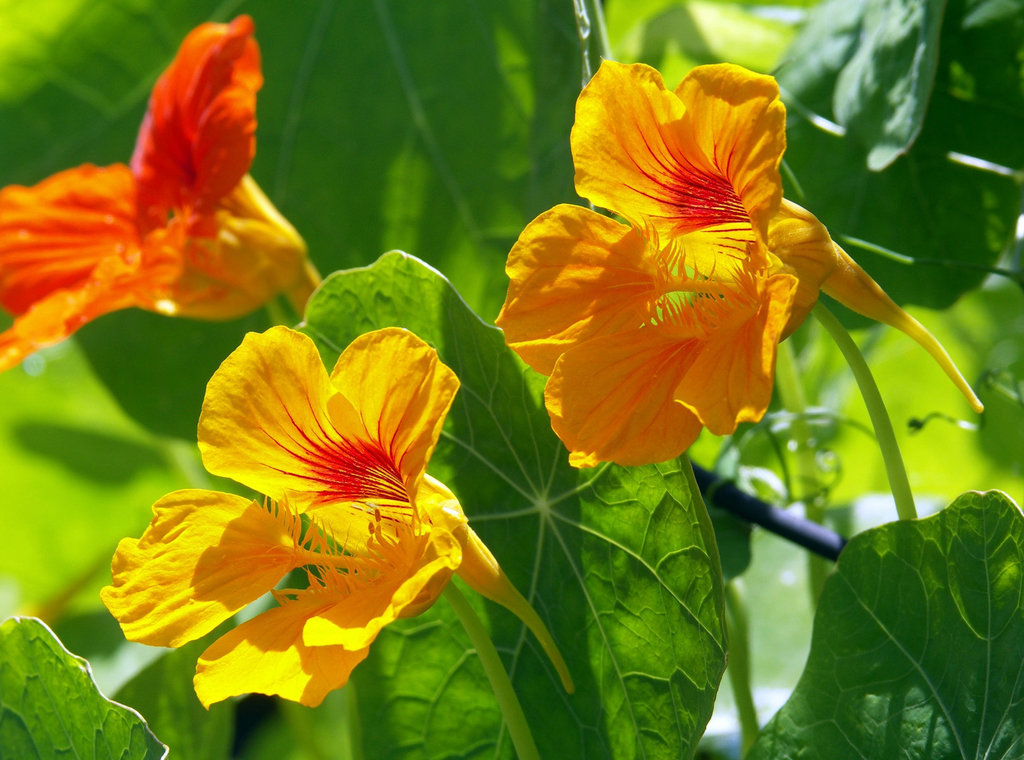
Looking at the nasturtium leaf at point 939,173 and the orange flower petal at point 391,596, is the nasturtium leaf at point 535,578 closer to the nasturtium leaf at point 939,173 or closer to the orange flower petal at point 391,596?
the orange flower petal at point 391,596

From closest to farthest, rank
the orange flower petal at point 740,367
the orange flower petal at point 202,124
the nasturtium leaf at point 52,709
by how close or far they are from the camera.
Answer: the orange flower petal at point 740,367, the nasturtium leaf at point 52,709, the orange flower petal at point 202,124

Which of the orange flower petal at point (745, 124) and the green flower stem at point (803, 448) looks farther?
the green flower stem at point (803, 448)

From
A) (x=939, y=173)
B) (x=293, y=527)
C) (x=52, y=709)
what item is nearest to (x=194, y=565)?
(x=293, y=527)

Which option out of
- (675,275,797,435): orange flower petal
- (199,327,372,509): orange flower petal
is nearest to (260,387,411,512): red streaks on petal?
(199,327,372,509): orange flower petal

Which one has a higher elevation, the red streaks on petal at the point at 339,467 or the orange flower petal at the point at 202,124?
the orange flower petal at the point at 202,124

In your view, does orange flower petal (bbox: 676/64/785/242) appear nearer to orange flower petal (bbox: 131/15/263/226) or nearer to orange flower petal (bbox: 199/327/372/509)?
orange flower petal (bbox: 199/327/372/509)

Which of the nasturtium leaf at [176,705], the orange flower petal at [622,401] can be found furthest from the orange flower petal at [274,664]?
the nasturtium leaf at [176,705]

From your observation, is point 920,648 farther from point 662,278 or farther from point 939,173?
point 939,173
